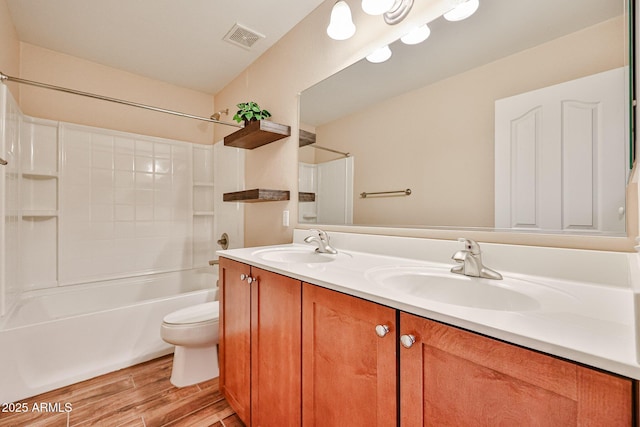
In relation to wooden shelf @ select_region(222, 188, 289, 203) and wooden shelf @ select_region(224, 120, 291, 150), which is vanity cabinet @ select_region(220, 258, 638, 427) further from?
wooden shelf @ select_region(224, 120, 291, 150)

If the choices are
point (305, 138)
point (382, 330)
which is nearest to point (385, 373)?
point (382, 330)

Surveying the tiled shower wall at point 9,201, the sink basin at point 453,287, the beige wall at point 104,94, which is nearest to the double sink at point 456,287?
the sink basin at point 453,287

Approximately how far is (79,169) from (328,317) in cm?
261

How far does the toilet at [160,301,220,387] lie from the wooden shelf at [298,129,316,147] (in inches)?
49.0

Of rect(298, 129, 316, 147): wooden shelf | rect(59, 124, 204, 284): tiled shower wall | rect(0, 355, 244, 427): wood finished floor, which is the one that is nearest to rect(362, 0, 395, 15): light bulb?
rect(298, 129, 316, 147): wooden shelf

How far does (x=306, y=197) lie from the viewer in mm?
1802

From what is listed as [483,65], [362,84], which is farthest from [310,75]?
[483,65]

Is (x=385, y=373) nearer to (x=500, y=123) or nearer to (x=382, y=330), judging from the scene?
(x=382, y=330)

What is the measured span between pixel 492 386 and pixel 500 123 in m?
0.88

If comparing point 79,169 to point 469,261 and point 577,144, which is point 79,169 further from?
point 577,144

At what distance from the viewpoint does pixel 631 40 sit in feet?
2.24

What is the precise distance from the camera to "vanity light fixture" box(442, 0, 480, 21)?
3.48ft

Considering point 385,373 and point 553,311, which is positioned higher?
point 553,311

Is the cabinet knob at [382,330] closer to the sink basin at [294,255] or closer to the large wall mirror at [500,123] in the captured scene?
the large wall mirror at [500,123]
